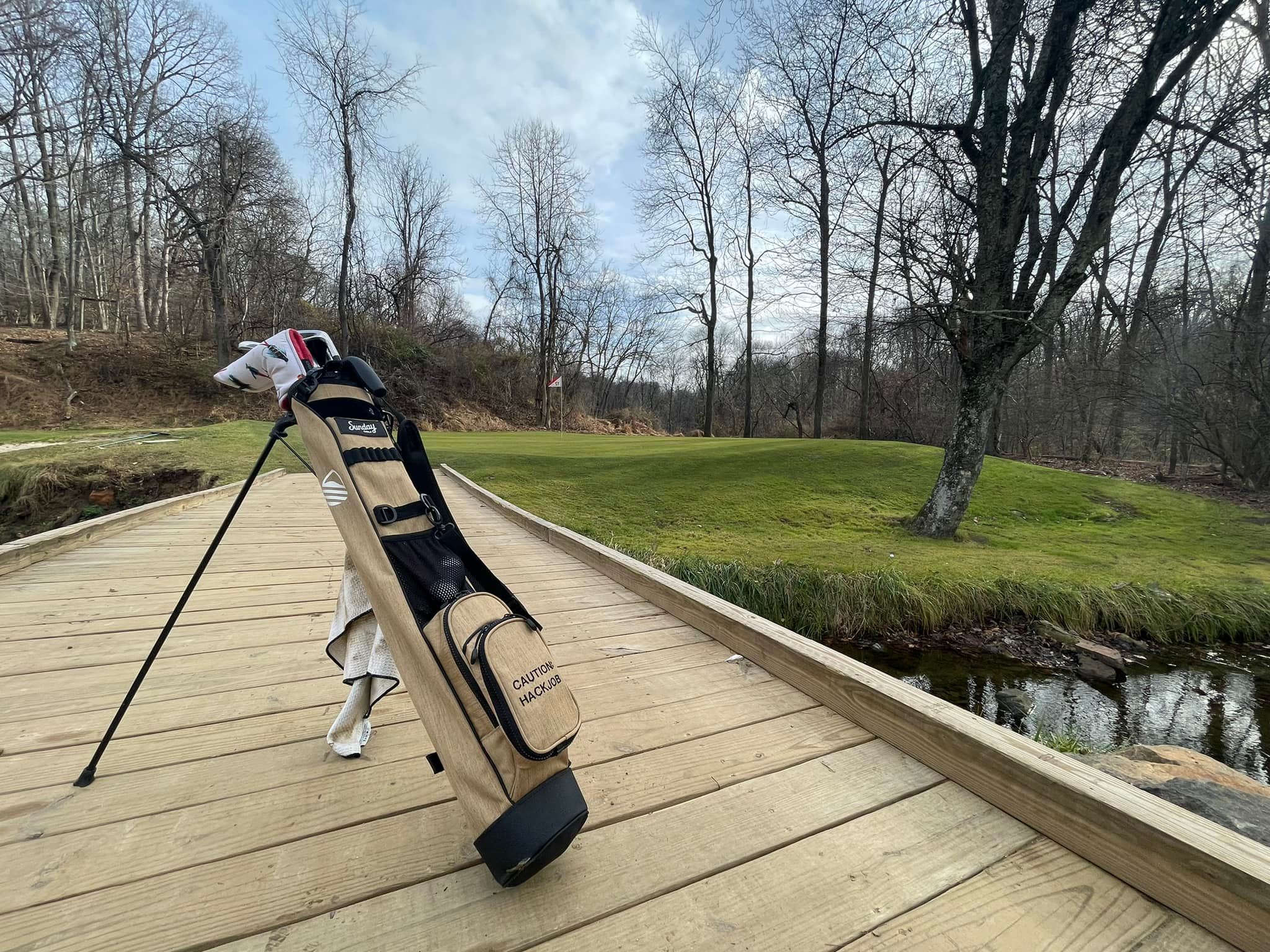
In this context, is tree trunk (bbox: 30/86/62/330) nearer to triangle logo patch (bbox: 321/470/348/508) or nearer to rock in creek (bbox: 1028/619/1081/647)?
triangle logo patch (bbox: 321/470/348/508)

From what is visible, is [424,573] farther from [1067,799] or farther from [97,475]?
[97,475]

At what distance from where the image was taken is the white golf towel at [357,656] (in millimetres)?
1492

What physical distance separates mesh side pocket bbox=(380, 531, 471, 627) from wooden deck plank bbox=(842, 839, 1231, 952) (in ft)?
3.53

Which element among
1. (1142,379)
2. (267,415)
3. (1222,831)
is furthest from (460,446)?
(1142,379)

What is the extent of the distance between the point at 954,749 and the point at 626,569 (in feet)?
7.26

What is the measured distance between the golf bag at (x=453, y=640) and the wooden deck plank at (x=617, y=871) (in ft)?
0.30

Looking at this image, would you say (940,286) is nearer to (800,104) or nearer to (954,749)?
(800,104)

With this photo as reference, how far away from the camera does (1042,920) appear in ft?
3.55

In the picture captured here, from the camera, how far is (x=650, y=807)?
4.63ft

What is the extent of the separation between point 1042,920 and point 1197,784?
3.71 ft

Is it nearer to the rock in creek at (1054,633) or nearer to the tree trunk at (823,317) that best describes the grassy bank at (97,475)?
the rock in creek at (1054,633)

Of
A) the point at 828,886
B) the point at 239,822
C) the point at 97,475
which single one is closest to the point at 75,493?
the point at 97,475

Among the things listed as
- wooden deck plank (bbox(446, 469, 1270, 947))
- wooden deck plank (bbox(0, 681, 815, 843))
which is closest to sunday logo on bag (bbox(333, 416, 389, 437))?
wooden deck plank (bbox(0, 681, 815, 843))

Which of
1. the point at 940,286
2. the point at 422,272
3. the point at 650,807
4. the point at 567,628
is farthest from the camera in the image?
the point at 422,272
